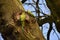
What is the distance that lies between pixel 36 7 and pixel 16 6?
2050 mm

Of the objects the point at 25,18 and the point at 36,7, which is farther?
the point at 36,7

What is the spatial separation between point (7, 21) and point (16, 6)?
8 cm

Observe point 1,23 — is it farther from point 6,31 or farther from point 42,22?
point 42,22

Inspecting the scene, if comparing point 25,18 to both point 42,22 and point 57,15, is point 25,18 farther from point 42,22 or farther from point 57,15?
point 42,22

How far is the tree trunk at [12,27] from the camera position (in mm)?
805

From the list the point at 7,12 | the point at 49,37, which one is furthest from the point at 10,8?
the point at 49,37

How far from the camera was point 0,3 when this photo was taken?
32.5 inches

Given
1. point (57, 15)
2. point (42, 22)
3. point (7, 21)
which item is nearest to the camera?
point (7, 21)

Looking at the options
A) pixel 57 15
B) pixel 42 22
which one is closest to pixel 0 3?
pixel 57 15

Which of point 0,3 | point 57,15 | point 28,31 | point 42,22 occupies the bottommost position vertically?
point 42,22

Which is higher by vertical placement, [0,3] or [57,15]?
[0,3]

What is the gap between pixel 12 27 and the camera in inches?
32.0

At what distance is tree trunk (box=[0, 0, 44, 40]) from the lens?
81 centimetres

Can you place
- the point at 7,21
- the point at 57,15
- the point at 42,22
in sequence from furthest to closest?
the point at 42,22
the point at 57,15
the point at 7,21
